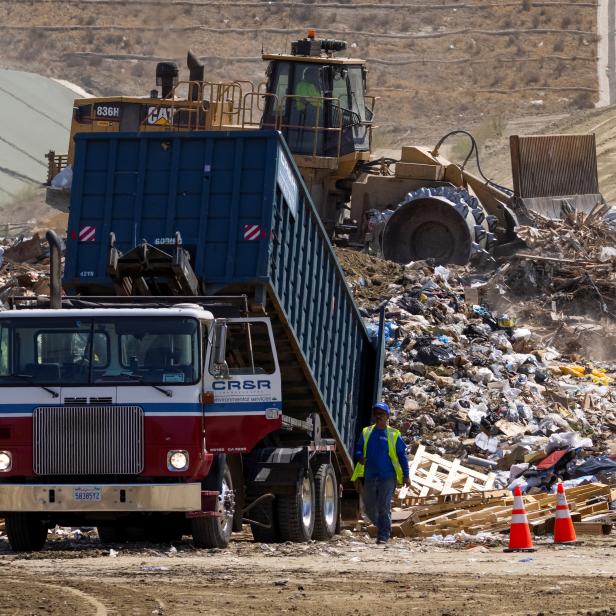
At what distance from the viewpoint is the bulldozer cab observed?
25844 mm

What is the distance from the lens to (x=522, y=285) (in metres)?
25.5

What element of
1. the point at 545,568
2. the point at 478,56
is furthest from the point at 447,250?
the point at 478,56

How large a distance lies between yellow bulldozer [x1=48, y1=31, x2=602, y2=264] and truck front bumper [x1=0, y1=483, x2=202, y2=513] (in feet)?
47.1

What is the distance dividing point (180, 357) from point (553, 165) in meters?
16.6

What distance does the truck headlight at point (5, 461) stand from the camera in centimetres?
1190

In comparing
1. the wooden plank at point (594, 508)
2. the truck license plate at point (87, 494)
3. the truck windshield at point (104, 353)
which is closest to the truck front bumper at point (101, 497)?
the truck license plate at point (87, 494)

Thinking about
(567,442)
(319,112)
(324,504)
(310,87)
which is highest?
(310,87)

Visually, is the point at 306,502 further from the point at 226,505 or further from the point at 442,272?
the point at 442,272

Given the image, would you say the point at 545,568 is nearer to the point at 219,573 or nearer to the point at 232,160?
the point at 219,573

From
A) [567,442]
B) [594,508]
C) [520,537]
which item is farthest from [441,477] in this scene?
[520,537]

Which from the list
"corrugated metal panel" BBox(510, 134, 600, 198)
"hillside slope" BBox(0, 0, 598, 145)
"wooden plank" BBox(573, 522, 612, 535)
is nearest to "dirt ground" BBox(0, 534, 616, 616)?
"wooden plank" BBox(573, 522, 612, 535)

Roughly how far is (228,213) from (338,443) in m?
2.88

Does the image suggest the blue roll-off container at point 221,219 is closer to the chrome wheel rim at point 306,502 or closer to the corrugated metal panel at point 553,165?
the chrome wheel rim at point 306,502

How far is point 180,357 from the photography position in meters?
12.0
